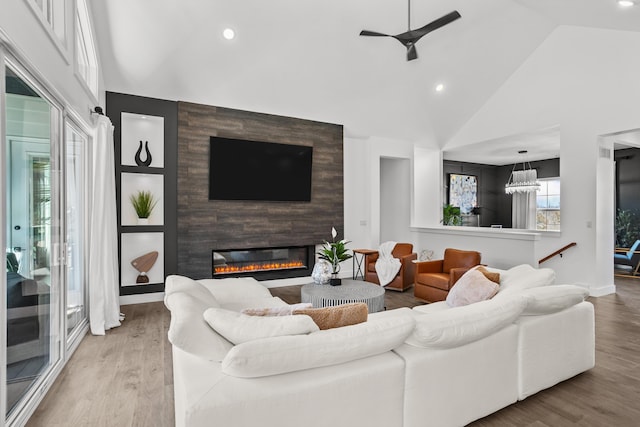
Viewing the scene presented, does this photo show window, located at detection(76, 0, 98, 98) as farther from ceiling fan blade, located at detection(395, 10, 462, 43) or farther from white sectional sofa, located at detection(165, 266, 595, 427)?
ceiling fan blade, located at detection(395, 10, 462, 43)

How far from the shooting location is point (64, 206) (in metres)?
3.05

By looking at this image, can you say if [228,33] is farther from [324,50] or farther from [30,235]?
[30,235]

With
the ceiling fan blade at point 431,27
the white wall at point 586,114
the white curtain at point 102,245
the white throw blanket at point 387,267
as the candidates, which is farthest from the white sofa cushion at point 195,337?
the white wall at point 586,114

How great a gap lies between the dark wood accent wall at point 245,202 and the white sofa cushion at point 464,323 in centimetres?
409

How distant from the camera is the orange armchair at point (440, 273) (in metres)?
4.48

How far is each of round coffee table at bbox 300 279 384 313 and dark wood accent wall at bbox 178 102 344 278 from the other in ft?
6.69

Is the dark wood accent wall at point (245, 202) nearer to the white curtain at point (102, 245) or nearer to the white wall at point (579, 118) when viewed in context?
the white curtain at point (102, 245)

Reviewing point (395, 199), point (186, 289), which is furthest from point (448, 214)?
point (186, 289)

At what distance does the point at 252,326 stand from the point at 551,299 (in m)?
2.06

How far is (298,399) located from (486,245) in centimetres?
597

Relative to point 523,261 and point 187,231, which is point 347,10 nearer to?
point 187,231

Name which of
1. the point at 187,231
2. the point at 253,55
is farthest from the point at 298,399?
the point at 253,55

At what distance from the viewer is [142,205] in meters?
4.98

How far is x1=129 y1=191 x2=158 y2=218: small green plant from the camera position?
4.97 meters
